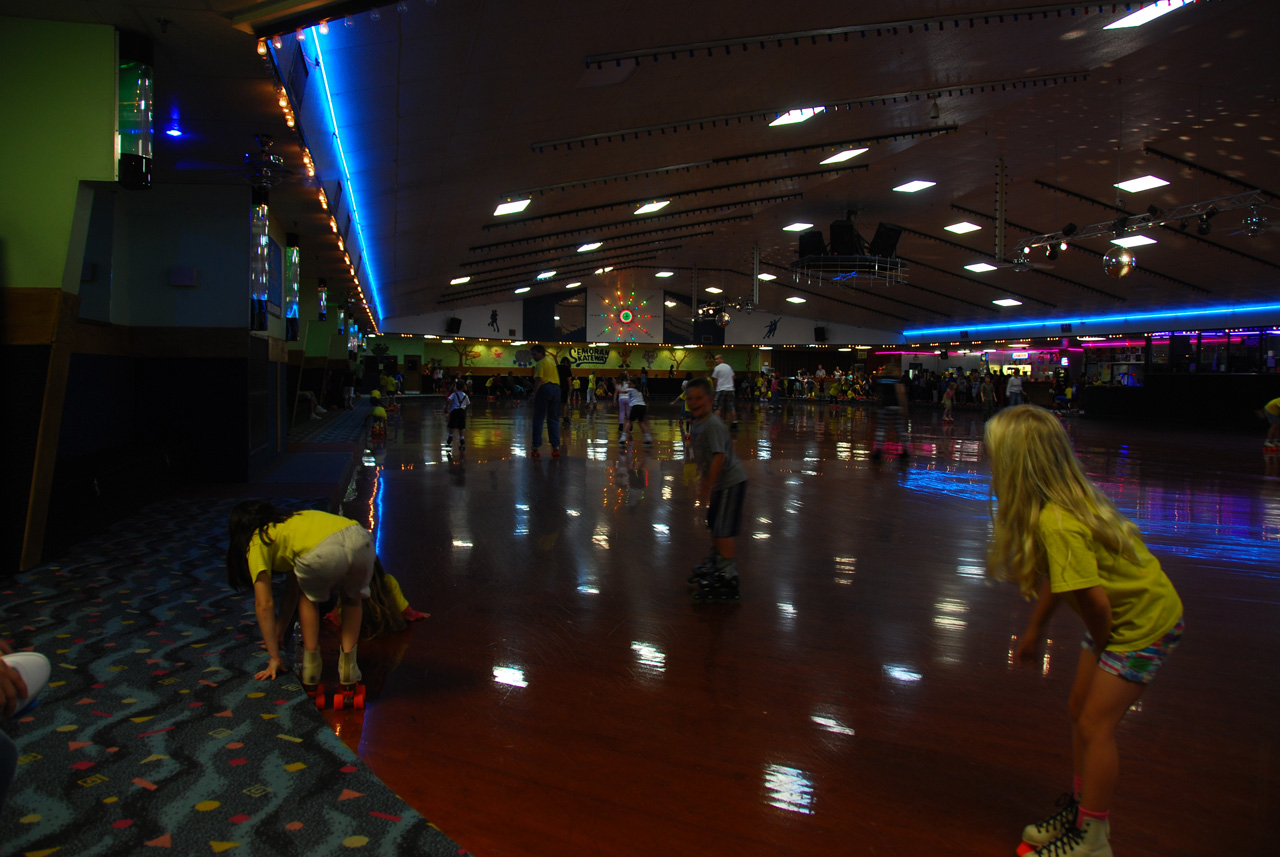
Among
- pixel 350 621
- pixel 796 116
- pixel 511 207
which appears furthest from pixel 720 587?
pixel 511 207

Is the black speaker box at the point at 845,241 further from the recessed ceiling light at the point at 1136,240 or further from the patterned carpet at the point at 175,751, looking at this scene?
the patterned carpet at the point at 175,751

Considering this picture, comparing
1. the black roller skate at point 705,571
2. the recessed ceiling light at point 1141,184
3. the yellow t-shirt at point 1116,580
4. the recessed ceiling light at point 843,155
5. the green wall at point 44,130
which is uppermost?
the recessed ceiling light at point 1141,184

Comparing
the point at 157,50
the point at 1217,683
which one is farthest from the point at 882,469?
the point at 157,50

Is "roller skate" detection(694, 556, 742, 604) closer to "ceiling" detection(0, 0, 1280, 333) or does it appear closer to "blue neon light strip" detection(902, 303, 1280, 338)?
"ceiling" detection(0, 0, 1280, 333)

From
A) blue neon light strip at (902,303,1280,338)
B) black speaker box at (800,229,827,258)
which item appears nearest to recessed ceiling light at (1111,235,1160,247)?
blue neon light strip at (902,303,1280,338)

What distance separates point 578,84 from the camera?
7.04 m

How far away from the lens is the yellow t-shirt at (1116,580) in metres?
1.71

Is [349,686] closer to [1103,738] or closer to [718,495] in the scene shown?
[718,495]

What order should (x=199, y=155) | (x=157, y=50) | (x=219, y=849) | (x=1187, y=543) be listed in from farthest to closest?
(x=199, y=155) < (x=1187, y=543) < (x=157, y=50) < (x=219, y=849)

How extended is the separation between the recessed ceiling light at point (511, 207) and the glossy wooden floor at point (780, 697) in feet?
25.0

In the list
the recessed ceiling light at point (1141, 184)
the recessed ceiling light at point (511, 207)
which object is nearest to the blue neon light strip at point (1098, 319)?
the recessed ceiling light at point (1141, 184)

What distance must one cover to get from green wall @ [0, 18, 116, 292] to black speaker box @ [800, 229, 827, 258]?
48.8 feet

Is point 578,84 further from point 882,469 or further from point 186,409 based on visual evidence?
point 882,469

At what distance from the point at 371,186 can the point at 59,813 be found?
9.10 meters
